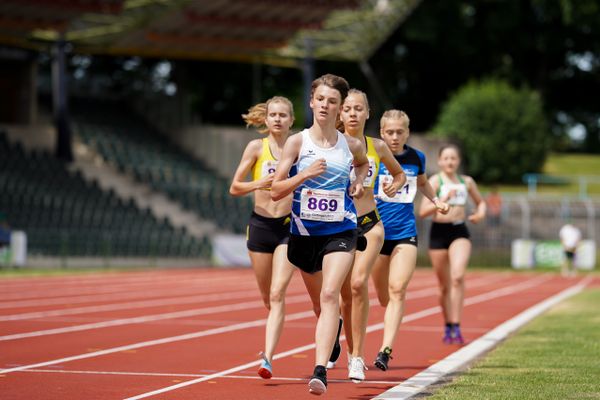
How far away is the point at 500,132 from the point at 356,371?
4913 cm

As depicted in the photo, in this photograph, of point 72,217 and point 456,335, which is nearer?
point 456,335

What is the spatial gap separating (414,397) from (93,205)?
103 feet

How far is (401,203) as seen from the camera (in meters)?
11.4

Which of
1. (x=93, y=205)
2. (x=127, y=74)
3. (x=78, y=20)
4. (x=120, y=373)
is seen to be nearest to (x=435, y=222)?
(x=120, y=373)

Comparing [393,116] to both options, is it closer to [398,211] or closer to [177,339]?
[398,211]

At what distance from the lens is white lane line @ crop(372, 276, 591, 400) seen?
30.6 feet

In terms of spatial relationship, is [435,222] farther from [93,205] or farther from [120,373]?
[93,205]

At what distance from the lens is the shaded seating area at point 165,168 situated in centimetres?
4431

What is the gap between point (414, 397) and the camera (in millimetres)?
9109

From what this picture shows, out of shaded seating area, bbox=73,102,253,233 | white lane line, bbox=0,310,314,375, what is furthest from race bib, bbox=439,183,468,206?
shaded seating area, bbox=73,102,253,233

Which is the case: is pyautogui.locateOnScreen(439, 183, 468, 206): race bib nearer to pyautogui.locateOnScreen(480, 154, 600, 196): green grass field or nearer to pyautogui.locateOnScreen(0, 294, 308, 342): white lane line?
pyautogui.locateOnScreen(0, 294, 308, 342): white lane line

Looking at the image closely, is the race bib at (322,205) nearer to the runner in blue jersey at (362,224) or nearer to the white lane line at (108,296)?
the runner in blue jersey at (362,224)

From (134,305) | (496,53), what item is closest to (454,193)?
(134,305)

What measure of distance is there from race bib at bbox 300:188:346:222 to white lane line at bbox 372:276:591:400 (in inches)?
51.7
